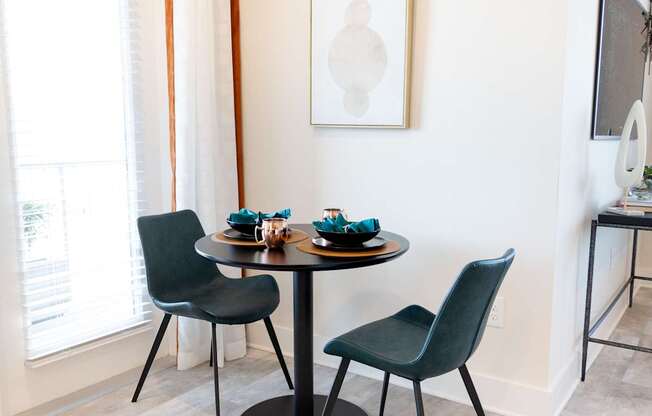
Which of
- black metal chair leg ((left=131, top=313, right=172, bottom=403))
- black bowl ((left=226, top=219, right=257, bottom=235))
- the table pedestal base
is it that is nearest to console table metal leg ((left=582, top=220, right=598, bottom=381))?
the table pedestal base

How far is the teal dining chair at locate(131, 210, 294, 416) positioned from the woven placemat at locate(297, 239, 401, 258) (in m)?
0.41

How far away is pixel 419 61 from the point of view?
241 centimetres

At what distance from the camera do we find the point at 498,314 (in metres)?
2.34

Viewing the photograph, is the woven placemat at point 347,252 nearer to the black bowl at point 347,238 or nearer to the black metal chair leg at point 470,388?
the black bowl at point 347,238

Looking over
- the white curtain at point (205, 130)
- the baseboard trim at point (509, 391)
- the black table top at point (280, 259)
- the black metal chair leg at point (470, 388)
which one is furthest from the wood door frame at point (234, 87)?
the black metal chair leg at point (470, 388)

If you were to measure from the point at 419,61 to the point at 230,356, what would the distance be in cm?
168

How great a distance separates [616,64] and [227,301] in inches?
86.8

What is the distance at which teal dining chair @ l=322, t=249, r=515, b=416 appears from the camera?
161cm

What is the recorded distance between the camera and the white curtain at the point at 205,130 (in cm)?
262

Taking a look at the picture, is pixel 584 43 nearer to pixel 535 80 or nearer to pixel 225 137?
pixel 535 80

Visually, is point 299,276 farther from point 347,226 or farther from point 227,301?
point 227,301

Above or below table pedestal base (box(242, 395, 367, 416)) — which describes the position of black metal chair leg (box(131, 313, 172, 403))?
above

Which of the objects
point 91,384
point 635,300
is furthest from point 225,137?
point 635,300

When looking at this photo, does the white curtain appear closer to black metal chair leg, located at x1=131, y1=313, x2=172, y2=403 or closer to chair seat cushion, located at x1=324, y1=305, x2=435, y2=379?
black metal chair leg, located at x1=131, y1=313, x2=172, y2=403
